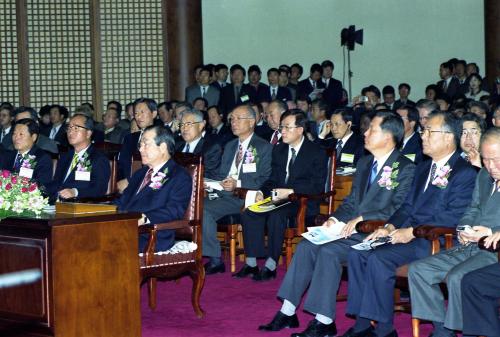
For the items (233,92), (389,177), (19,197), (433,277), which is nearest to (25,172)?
(19,197)

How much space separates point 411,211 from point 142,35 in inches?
335

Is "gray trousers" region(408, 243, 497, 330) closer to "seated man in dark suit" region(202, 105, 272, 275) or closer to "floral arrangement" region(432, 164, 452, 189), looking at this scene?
"floral arrangement" region(432, 164, 452, 189)

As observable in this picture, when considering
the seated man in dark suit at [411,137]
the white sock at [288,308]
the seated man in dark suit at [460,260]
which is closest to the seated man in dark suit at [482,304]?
the seated man in dark suit at [460,260]

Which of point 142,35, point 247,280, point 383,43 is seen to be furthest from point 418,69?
point 247,280

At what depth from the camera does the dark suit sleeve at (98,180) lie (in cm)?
627

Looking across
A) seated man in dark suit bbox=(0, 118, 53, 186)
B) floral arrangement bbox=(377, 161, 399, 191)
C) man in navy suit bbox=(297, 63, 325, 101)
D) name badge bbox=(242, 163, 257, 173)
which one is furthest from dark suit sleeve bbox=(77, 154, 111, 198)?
man in navy suit bbox=(297, 63, 325, 101)

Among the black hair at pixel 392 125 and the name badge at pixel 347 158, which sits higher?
the black hair at pixel 392 125

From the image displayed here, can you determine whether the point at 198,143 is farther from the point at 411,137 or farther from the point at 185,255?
the point at 185,255

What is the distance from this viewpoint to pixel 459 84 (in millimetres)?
11672

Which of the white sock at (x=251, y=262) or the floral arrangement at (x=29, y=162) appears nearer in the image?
the white sock at (x=251, y=262)

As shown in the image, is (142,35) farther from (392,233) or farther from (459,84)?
(392,233)

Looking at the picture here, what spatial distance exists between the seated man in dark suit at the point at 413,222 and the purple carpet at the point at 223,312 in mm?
312

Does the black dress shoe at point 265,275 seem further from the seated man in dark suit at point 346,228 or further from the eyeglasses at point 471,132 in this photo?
the eyeglasses at point 471,132

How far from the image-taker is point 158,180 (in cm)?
528
